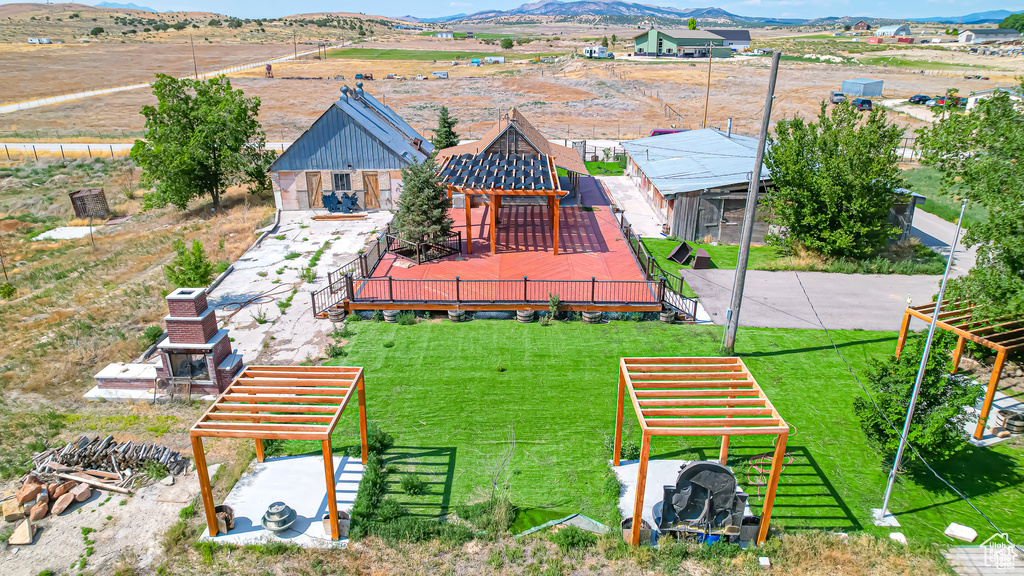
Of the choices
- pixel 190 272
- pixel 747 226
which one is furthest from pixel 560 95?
pixel 747 226

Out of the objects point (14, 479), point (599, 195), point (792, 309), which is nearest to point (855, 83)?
point (599, 195)

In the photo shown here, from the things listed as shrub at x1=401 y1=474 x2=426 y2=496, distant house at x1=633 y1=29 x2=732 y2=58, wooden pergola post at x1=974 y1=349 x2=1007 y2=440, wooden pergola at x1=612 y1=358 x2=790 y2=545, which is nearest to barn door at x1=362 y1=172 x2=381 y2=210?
shrub at x1=401 y1=474 x2=426 y2=496

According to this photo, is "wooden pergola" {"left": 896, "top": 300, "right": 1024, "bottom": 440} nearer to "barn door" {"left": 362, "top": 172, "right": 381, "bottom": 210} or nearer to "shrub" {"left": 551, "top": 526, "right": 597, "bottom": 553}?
"shrub" {"left": 551, "top": 526, "right": 597, "bottom": 553}

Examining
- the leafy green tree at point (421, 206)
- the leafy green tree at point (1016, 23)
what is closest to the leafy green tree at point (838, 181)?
the leafy green tree at point (421, 206)

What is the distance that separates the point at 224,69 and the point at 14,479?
356 feet

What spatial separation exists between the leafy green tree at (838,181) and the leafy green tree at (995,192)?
7976mm

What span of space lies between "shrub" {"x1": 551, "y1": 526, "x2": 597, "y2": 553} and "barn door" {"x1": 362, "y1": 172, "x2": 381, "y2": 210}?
945 inches

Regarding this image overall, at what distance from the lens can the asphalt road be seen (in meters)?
19.4

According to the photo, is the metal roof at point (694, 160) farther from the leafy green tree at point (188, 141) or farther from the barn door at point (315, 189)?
the leafy green tree at point (188, 141)

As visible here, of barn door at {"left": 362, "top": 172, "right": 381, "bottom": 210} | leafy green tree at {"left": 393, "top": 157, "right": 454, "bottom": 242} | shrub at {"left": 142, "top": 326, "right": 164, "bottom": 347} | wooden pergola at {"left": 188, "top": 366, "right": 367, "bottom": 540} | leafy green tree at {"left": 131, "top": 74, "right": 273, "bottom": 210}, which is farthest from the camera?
barn door at {"left": 362, "top": 172, "right": 381, "bottom": 210}

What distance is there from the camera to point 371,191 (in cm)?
3138

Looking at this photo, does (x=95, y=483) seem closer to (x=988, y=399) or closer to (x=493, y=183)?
(x=493, y=183)

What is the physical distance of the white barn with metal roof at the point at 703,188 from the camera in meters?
26.5

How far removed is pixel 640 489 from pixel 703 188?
1896 cm
